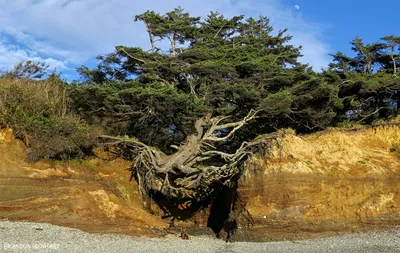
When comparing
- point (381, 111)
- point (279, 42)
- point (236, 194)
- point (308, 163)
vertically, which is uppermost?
point (279, 42)

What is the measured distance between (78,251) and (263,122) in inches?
490

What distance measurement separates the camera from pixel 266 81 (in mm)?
17766

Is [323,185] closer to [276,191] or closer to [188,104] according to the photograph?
[276,191]

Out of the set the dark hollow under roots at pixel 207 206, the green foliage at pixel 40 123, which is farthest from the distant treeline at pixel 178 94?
the dark hollow under roots at pixel 207 206

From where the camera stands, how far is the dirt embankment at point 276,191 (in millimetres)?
14883

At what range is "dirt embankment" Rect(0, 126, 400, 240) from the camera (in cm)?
1488

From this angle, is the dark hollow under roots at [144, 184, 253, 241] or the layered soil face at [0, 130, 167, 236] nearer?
the layered soil face at [0, 130, 167, 236]

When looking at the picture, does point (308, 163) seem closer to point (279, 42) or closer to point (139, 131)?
point (139, 131)

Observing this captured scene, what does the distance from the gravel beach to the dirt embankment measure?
1000mm

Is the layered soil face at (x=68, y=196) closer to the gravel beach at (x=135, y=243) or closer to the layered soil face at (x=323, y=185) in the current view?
the gravel beach at (x=135, y=243)

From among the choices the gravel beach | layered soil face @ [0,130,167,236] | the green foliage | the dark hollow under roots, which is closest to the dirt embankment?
layered soil face @ [0,130,167,236]

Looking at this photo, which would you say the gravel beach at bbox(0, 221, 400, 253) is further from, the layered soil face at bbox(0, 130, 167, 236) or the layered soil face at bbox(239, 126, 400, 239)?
the layered soil face at bbox(0, 130, 167, 236)

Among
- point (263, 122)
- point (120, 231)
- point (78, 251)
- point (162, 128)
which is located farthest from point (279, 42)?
point (78, 251)

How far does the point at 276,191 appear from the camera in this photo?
1603cm
